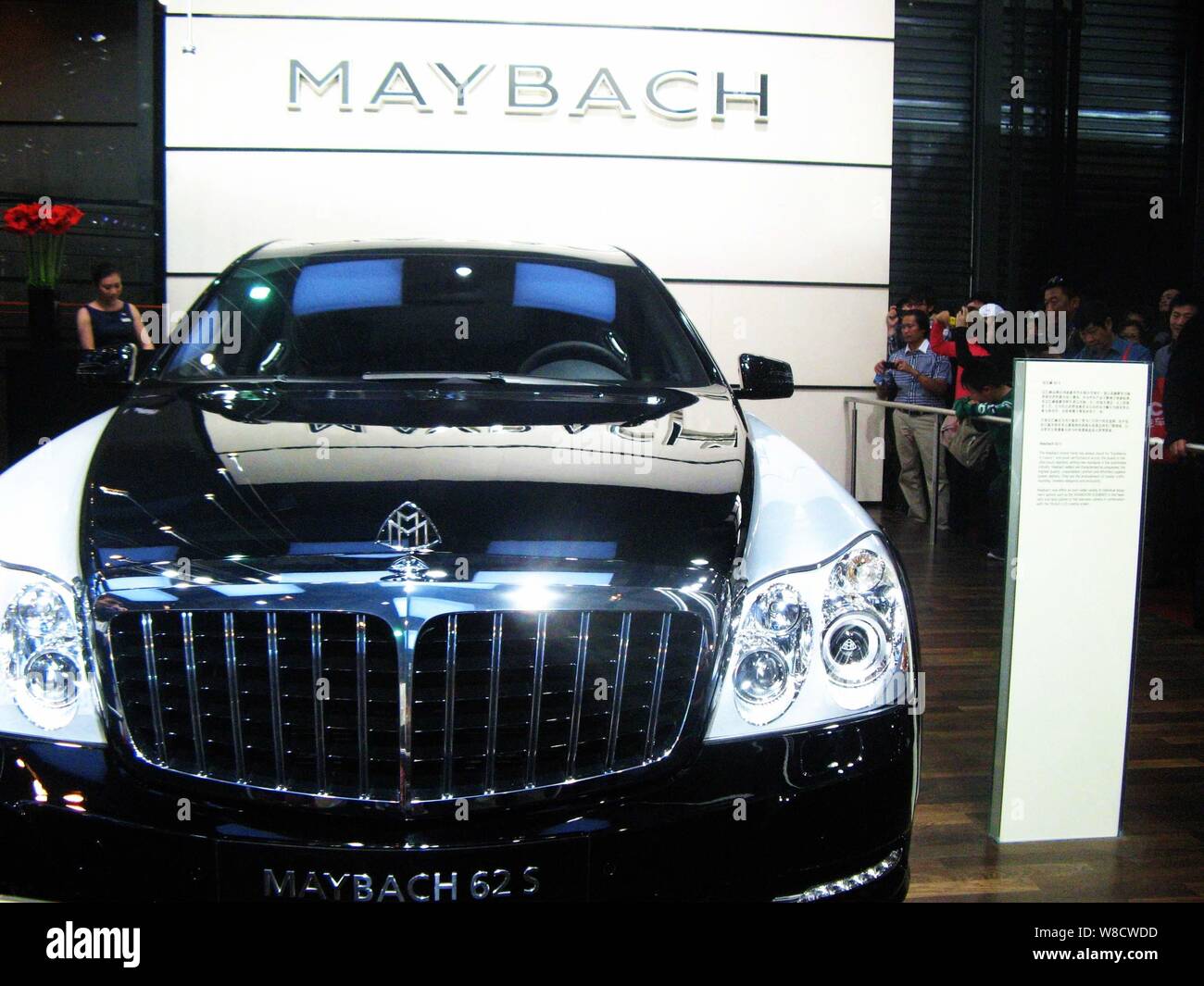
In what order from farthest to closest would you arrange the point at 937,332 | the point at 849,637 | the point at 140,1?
1. the point at 937,332
2. the point at 140,1
3. the point at 849,637

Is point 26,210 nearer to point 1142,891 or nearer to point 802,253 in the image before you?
point 802,253

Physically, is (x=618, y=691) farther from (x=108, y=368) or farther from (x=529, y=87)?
(x=529, y=87)

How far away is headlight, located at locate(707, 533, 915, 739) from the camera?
1648 millimetres

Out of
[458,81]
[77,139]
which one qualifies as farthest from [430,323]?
[77,139]

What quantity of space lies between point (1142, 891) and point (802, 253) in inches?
205

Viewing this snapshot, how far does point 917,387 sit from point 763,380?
4868 millimetres

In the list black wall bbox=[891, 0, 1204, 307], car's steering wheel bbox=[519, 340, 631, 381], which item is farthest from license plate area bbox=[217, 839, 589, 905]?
black wall bbox=[891, 0, 1204, 307]

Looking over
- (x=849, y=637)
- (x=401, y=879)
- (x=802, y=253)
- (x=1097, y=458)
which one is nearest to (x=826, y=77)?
(x=802, y=253)

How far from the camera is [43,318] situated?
Answer: 6855 mm

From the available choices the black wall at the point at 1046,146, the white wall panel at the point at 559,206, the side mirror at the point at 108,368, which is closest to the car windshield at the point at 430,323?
the side mirror at the point at 108,368

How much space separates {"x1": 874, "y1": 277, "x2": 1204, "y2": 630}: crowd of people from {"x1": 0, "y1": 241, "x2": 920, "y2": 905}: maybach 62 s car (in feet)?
11.1

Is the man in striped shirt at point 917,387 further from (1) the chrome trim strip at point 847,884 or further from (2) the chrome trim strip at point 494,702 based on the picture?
(2) the chrome trim strip at point 494,702

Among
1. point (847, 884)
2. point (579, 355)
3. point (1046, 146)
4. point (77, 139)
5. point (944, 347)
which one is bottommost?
point (847, 884)

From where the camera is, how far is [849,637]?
1.75 meters
